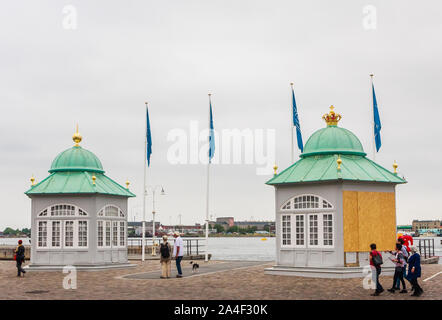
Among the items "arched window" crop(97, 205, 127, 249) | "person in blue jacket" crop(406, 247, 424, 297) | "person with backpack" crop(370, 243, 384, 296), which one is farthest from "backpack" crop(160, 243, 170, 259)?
"person in blue jacket" crop(406, 247, 424, 297)

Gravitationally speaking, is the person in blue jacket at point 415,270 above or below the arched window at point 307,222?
below

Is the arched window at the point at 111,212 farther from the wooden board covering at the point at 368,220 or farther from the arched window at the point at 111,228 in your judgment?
the wooden board covering at the point at 368,220

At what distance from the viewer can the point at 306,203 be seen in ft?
84.3

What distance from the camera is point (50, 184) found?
3061 centimetres

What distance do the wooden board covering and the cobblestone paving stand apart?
172 centimetres

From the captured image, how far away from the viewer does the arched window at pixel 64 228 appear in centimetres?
2978

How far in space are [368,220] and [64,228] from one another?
48.2 ft

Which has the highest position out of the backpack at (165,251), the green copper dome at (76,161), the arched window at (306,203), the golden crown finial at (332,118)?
the golden crown finial at (332,118)

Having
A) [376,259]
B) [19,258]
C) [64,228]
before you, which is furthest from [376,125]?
[19,258]

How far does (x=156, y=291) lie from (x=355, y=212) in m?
9.61

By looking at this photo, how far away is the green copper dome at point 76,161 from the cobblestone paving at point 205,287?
6.81m

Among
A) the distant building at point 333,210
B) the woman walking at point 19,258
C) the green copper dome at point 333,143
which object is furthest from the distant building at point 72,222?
the green copper dome at point 333,143
